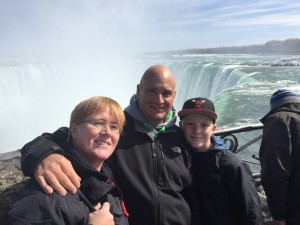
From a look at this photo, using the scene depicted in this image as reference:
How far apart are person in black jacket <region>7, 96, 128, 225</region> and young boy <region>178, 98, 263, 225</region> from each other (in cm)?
63

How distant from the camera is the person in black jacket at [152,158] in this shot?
203 cm

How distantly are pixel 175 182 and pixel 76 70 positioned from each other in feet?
142

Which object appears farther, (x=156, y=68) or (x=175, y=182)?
(x=156, y=68)

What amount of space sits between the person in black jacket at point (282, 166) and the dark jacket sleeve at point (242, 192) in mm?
105

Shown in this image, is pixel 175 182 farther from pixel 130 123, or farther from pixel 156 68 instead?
pixel 156 68

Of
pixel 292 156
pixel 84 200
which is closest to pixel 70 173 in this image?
pixel 84 200

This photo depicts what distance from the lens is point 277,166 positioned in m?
2.07

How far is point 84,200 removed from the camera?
4.96 feet

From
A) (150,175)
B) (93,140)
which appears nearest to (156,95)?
(150,175)

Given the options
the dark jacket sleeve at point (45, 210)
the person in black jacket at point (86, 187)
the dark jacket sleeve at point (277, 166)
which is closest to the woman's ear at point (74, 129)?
the person in black jacket at point (86, 187)

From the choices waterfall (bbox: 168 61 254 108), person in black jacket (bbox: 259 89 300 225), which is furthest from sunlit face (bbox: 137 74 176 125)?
waterfall (bbox: 168 61 254 108)

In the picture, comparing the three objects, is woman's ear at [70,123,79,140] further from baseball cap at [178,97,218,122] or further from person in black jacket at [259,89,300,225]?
person in black jacket at [259,89,300,225]

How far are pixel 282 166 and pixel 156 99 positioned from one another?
954mm

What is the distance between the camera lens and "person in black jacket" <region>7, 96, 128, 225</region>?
133 cm
